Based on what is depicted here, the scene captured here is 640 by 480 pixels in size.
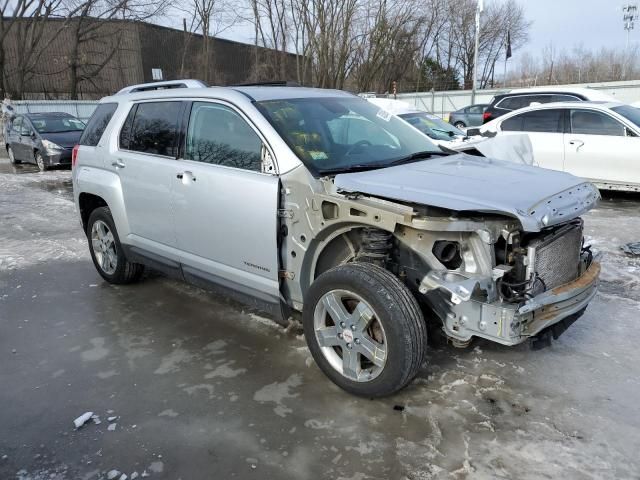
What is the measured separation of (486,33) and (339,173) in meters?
63.3

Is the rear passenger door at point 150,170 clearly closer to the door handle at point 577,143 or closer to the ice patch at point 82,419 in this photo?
the ice patch at point 82,419

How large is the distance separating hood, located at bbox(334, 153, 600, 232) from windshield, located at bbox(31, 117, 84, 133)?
15003 mm

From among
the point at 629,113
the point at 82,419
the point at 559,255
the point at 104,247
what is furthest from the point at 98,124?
the point at 629,113

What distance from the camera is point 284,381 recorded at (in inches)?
139

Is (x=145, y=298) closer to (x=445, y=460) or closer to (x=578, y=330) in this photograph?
(x=445, y=460)

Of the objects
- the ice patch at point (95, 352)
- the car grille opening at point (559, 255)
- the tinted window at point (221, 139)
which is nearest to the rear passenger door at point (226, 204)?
the tinted window at point (221, 139)

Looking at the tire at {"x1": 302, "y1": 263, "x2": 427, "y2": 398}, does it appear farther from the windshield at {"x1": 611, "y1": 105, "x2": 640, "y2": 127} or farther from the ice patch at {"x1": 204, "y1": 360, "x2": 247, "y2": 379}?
the windshield at {"x1": 611, "y1": 105, "x2": 640, "y2": 127}

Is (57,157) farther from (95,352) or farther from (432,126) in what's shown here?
(95,352)

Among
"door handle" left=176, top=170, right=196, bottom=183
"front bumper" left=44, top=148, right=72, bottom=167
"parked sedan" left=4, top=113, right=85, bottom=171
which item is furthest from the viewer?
"parked sedan" left=4, top=113, right=85, bottom=171

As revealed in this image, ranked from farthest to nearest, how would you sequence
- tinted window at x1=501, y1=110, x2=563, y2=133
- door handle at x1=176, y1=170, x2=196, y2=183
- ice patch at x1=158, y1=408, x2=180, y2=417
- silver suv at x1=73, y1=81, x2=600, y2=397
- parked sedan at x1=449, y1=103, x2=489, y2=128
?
parked sedan at x1=449, y1=103, x2=489, y2=128 < tinted window at x1=501, y1=110, x2=563, y2=133 < door handle at x1=176, y1=170, x2=196, y2=183 < ice patch at x1=158, y1=408, x2=180, y2=417 < silver suv at x1=73, y1=81, x2=600, y2=397

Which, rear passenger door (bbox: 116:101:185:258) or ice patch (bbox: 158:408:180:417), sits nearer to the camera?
ice patch (bbox: 158:408:180:417)

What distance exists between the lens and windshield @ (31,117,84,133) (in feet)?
51.6

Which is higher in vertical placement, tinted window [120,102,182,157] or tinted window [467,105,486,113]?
tinted window [467,105,486,113]

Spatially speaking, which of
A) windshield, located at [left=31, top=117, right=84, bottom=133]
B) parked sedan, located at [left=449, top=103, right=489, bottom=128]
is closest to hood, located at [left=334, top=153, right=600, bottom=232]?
windshield, located at [left=31, top=117, right=84, bottom=133]
